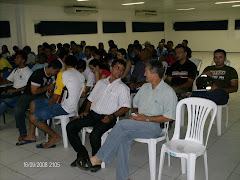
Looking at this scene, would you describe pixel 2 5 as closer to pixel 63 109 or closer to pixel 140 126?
pixel 63 109

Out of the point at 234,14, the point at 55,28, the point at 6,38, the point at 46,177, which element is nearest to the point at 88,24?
the point at 55,28

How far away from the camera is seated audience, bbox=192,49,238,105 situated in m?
3.49

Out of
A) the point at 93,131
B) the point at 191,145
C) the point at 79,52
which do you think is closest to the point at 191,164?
the point at 191,145

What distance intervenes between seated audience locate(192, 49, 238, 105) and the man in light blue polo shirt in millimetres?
1252

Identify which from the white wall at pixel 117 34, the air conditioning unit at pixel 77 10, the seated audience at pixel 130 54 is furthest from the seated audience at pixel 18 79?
the air conditioning unit at pixel 77 10

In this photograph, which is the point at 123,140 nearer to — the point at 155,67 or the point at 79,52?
the point at 155,67

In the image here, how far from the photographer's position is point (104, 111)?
113 inches

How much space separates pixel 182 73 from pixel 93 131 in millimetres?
1729

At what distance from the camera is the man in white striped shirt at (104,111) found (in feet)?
9.01

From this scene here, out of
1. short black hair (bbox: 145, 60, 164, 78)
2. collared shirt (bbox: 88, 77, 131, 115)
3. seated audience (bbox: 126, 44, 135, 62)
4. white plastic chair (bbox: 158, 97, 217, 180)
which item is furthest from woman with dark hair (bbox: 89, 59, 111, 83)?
seated audience (bbox: 126, 44, 135, 62)

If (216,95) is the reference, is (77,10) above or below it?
above

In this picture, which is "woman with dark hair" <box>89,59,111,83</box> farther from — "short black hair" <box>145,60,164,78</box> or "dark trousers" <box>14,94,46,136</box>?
"short black hair" <box>145,60,164,78</box>

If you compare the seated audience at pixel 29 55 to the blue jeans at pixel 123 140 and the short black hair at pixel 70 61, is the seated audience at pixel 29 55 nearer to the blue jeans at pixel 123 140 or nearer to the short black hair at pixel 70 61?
the short black hair at pixel 70 61

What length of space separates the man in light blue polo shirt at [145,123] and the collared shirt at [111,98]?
29 cm
